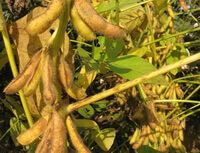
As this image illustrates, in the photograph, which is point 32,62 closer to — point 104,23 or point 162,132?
point 104,23

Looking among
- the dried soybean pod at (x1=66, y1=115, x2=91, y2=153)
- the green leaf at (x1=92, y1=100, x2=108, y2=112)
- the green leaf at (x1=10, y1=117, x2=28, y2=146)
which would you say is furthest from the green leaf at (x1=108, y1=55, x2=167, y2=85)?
the green leaf at (x1=92, y1=100, x2=108, y2=112)

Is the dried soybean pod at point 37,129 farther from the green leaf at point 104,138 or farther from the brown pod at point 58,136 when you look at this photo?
the green leaf at point 104,138

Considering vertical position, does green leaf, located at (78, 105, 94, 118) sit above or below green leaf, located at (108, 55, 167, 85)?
below

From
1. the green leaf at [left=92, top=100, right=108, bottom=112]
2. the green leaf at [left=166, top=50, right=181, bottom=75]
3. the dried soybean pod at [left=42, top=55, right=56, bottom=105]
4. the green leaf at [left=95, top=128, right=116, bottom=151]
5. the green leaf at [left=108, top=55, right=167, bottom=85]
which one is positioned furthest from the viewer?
the green leaf at [left=92, top=100, right=108, bottom=112]

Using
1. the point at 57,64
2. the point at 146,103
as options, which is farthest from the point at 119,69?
the point at 146,103

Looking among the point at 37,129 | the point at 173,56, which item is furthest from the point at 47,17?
the point at 173,56

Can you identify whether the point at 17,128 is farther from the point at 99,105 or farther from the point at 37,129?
the point at 37,129

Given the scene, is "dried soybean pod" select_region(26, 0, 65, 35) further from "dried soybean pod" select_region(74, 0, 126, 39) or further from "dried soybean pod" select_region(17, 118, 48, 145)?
"dried soybean pod" select_region(17, 118, 48, 145)
